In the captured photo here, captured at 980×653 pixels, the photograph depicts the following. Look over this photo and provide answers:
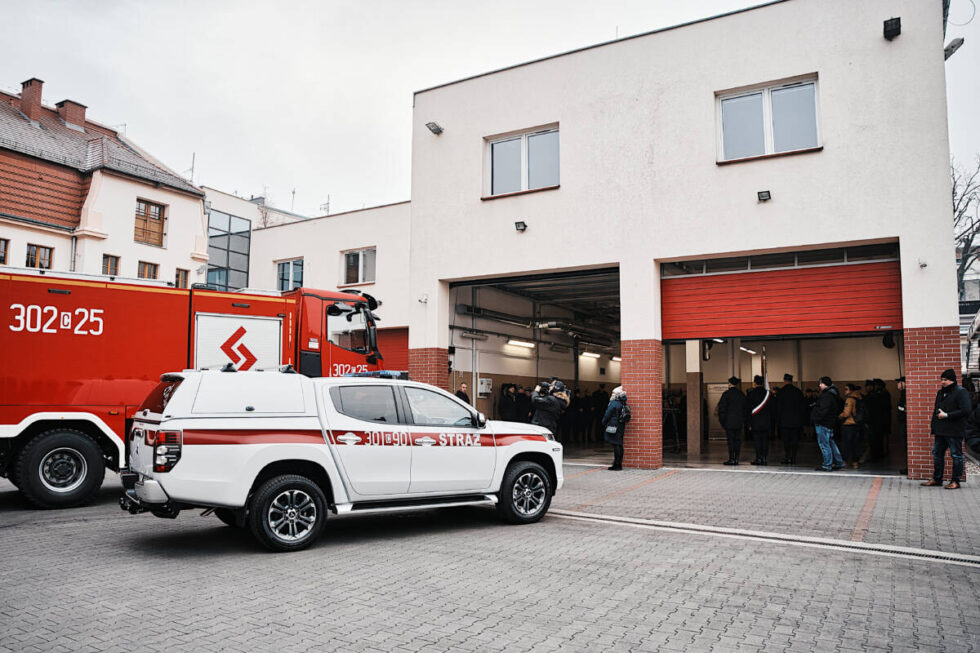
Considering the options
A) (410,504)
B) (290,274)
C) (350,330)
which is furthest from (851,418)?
(290,274)

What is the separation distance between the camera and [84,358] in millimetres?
9656

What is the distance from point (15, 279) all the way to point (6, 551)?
4.00m

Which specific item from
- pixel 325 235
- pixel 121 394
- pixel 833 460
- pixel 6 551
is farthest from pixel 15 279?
pixel 325 235

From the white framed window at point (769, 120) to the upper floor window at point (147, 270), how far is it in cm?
2268

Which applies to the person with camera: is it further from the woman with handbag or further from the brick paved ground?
the brick paved ground

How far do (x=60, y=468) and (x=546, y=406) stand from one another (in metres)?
7.62

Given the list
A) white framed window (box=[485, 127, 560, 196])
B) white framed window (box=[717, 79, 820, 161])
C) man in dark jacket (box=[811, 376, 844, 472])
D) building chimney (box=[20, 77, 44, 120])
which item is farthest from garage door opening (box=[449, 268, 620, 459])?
building chimney (box=[20, 77, 44, 120])

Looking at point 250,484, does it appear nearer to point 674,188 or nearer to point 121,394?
point 121,394

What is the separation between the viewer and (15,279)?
9.30 m

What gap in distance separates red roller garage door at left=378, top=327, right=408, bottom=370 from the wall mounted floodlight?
15.3 metres

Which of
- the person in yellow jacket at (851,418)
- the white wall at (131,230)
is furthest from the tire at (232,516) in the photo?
the white wall at (131,230)

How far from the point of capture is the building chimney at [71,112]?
97.8 ft

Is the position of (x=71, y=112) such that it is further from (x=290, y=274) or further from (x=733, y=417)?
(x=733, y=417)

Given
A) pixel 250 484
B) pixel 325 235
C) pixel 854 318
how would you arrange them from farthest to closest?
1. pixel 325 235
2. pixel 854 318
3. pixel 250 484
